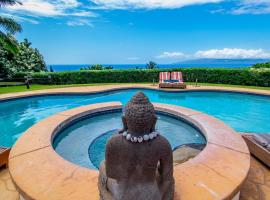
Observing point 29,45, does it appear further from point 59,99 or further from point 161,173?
point 161,173

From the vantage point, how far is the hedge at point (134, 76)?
16.0 m

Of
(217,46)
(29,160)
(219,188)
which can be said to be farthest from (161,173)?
(217,46)

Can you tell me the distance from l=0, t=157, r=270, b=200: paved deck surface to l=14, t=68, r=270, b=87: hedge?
1390 centimetres

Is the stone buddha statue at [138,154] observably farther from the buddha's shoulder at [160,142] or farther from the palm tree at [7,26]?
the palm tree at [7,26]

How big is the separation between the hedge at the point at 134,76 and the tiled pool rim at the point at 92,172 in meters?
13.2

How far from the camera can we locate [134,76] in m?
18.0

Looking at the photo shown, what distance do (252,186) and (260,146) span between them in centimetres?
104

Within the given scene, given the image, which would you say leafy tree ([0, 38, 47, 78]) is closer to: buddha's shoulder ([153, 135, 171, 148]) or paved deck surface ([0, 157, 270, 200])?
paved deck surface ([0, 157, 270, 200])

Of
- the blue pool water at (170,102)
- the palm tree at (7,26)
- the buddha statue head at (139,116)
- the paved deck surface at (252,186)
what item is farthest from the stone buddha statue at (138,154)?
the palm tree at (7,26)

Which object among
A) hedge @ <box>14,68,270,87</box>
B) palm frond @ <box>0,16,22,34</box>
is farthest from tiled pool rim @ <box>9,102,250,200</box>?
hedge @ <box>14,68,270,87</box>

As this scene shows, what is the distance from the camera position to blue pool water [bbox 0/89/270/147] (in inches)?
300

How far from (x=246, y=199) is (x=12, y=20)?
56.8 feet

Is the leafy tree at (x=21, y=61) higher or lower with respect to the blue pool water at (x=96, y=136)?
higher

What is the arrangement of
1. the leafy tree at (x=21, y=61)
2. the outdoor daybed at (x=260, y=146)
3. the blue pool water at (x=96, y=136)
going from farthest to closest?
the leafy tree at (x=21, y=61) < the blue pool water at (x=96, y=136) < the outdoor daybed at (x=260, y=146)
